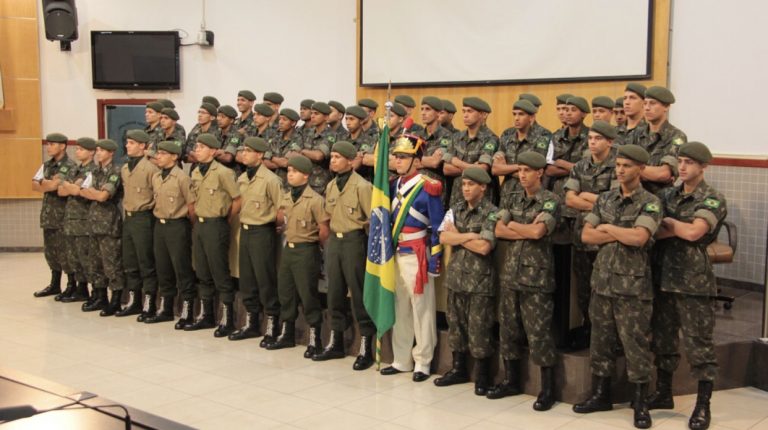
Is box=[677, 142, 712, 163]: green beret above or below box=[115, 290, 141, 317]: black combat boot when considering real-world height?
above

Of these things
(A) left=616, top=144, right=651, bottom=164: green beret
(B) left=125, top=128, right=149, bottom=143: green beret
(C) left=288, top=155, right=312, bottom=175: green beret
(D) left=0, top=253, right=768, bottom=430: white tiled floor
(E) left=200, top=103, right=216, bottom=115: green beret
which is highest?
(E) left=200, top=103, right=216, bottom=115: green beret

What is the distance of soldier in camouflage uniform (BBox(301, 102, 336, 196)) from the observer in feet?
25.2

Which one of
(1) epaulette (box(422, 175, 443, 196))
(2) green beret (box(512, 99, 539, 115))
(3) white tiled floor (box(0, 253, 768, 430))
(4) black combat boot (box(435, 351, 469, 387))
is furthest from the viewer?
(2) green beret (box(512, 99, 539, 115))

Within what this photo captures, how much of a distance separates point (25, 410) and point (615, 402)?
3.87 meters

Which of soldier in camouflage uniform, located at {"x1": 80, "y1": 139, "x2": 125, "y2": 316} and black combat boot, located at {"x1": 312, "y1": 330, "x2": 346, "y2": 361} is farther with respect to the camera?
soldier in camouflage uniform, located at {"x1": 80, "y1": 139, "x2": 125, "y2": 316}

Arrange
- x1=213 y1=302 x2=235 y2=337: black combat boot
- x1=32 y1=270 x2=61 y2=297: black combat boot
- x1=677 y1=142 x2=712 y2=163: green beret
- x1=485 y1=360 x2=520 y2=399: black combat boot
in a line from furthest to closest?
1. x1=32 y1=270 x2=61 y2=297: black combat boot
2. x1=213 y1=302 x2=235 y2=337: black combat boot
3. x1=485 y1=360 x2=520 y2=399: black combat boot
4. x1=677 y1=142 x2=712 y2=163: green beret

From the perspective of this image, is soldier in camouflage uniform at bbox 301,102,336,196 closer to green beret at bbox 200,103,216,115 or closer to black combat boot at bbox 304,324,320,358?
green beret at bbox 200,103,216,115

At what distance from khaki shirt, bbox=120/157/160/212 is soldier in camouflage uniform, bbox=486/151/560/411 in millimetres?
3589

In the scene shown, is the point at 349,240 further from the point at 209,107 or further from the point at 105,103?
the point at 105,103

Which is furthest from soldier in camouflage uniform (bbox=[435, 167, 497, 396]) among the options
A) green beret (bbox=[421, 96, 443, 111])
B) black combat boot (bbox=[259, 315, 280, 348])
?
black combat boot (bbox=[259, 315, 280, 348])

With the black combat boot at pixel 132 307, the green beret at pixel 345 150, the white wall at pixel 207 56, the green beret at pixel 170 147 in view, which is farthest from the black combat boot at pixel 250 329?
the white wall at pixel 207 56

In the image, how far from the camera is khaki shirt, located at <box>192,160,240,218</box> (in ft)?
23.7

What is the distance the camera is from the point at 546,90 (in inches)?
350

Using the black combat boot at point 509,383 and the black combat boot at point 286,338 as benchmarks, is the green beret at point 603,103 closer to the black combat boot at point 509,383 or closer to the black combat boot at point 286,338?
the black combat boot at point 509,383
